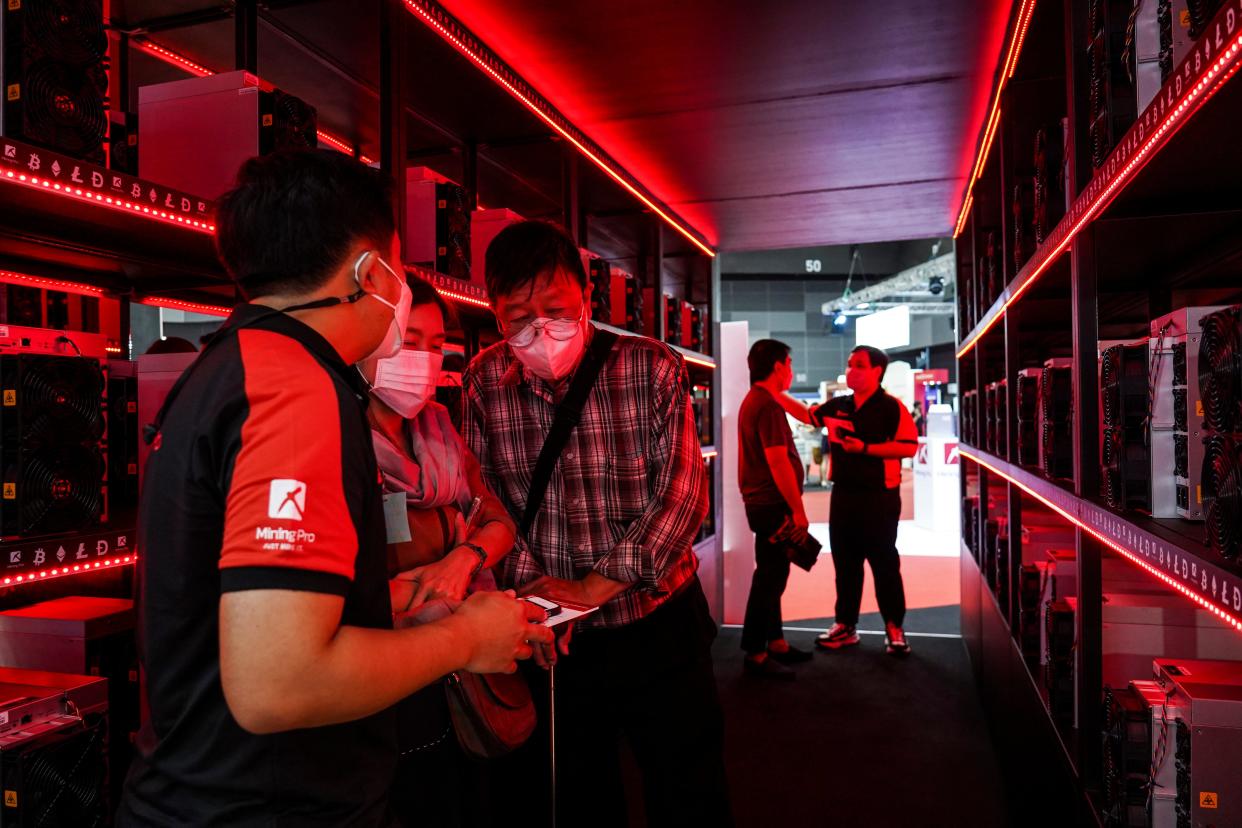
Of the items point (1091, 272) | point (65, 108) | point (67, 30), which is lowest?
point (1091, 272)

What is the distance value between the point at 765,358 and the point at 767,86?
1663mm

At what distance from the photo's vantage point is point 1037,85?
9.37 ft

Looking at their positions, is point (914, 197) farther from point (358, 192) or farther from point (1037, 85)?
point (358, 192)

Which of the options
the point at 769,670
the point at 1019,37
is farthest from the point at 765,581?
the point at 1019,37

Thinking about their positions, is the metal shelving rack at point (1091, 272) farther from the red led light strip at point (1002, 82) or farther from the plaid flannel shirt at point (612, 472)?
the plaid flannel shirt at point (612, 472)

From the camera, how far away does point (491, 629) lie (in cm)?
111

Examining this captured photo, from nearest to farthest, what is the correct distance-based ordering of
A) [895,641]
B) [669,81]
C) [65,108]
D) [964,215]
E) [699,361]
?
[65,108] → [669,81] → [895,641] → [964,215] → [699,361]

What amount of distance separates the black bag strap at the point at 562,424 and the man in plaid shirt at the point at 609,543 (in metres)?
0.02

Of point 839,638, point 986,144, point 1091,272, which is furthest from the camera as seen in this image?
point 839,638

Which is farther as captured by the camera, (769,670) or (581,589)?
(769,670)

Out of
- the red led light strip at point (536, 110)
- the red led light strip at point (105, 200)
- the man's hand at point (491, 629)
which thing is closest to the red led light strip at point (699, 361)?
the red led light strip at point (536, 110)

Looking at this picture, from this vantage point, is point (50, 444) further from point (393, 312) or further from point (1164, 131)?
point (1164, 131)

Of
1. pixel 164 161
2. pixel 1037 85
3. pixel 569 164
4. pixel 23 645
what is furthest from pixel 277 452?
pixel 569 164

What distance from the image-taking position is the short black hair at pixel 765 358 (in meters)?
4.80
